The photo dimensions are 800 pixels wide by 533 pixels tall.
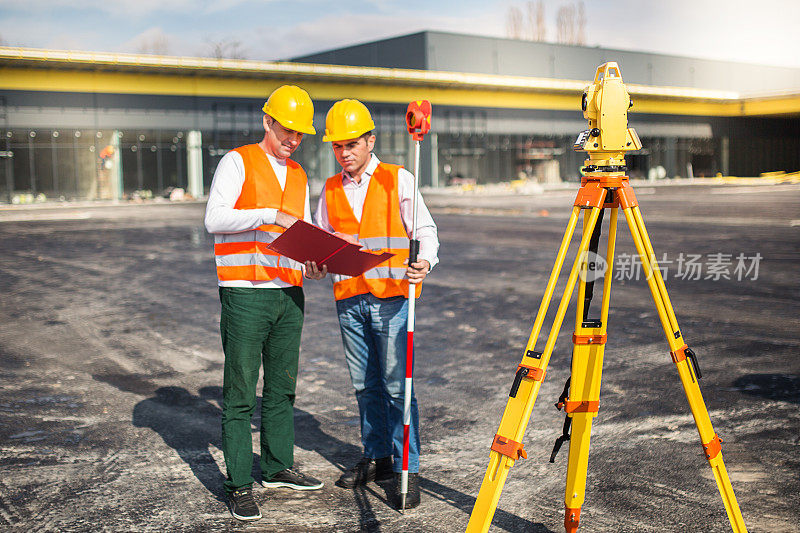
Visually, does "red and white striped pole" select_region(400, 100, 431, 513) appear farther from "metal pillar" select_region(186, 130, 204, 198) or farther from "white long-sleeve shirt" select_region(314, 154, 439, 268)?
"metal pillar" select_region(186, 130, 204, 198)

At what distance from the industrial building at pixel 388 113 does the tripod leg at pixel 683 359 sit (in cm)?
2967

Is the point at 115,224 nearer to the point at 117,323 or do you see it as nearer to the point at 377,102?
the point at 117,323

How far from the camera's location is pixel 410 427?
13.1 feet

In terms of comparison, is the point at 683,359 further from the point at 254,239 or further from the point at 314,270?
the point at 254,239

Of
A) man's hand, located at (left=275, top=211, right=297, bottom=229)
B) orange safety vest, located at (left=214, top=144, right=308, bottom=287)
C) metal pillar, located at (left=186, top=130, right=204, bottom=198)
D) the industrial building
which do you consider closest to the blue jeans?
orange safety vest, located at (left=214, top=144, right=308, bottom=287)

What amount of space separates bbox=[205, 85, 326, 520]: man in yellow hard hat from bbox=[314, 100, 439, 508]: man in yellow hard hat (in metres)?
0.24

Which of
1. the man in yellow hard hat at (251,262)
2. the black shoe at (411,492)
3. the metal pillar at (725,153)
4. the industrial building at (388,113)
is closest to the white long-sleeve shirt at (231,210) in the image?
the man in yellow hard hat at (251,262)

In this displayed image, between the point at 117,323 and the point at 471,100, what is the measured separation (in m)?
46.2

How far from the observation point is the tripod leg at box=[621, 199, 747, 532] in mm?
3109

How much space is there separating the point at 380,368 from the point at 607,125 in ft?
6.04

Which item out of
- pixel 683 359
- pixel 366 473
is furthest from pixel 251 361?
pixel 683 359

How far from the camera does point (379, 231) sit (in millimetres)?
4082

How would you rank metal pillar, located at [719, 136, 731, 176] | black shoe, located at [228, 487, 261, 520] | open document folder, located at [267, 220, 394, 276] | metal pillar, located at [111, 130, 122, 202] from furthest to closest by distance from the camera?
metal pillar, located at [719, 136, 731, 176]
metal pillar, located at [111, 130, 122, 202]
black shoe, located at [228, 487, 261, 520]
open document folder, located at [267, 220, 394, 276]

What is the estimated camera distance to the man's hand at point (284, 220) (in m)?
3.76
